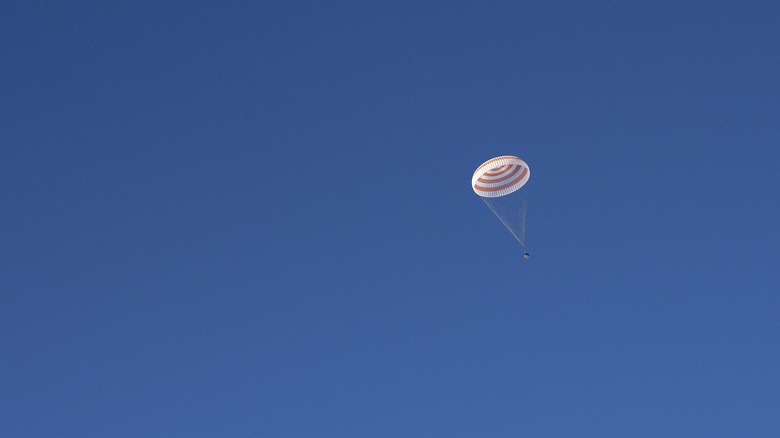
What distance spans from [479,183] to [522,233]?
3807mm

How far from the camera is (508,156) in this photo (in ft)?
258

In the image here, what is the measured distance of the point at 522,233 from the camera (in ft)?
263

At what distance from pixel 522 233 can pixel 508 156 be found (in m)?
4.61

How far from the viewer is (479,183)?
81062 mm

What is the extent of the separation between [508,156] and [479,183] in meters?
3.09
